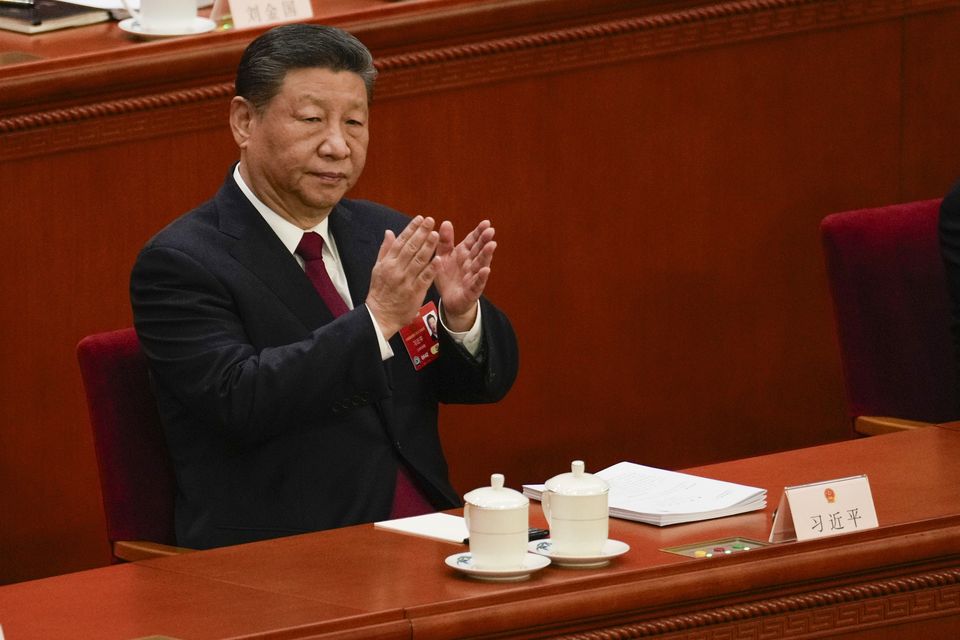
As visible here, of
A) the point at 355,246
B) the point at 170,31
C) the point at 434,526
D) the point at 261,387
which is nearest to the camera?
the point at 434,526

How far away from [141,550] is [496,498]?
0.75 meters

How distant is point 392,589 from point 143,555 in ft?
2.13

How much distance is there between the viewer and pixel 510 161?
Result: 3.76 m

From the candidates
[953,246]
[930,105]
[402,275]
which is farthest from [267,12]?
[930,105]

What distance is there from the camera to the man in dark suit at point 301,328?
2666 millimetres

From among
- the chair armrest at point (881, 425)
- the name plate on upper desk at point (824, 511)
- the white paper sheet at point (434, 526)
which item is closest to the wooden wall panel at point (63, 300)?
the white paper sheet at point (434, 526)

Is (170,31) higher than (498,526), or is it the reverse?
(170,31)

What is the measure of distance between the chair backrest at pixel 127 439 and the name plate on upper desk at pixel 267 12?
943 millimetres

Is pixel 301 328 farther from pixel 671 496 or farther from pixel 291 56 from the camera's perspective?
pixel 671 496

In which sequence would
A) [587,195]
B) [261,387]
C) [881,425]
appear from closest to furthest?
[261,387], [881,425], [587,195]

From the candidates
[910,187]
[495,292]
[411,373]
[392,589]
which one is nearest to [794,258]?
[910,187]

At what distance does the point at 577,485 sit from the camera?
227 centimetres

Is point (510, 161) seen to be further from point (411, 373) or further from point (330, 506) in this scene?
point (330, 506)

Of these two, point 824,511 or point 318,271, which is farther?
point 318,271
